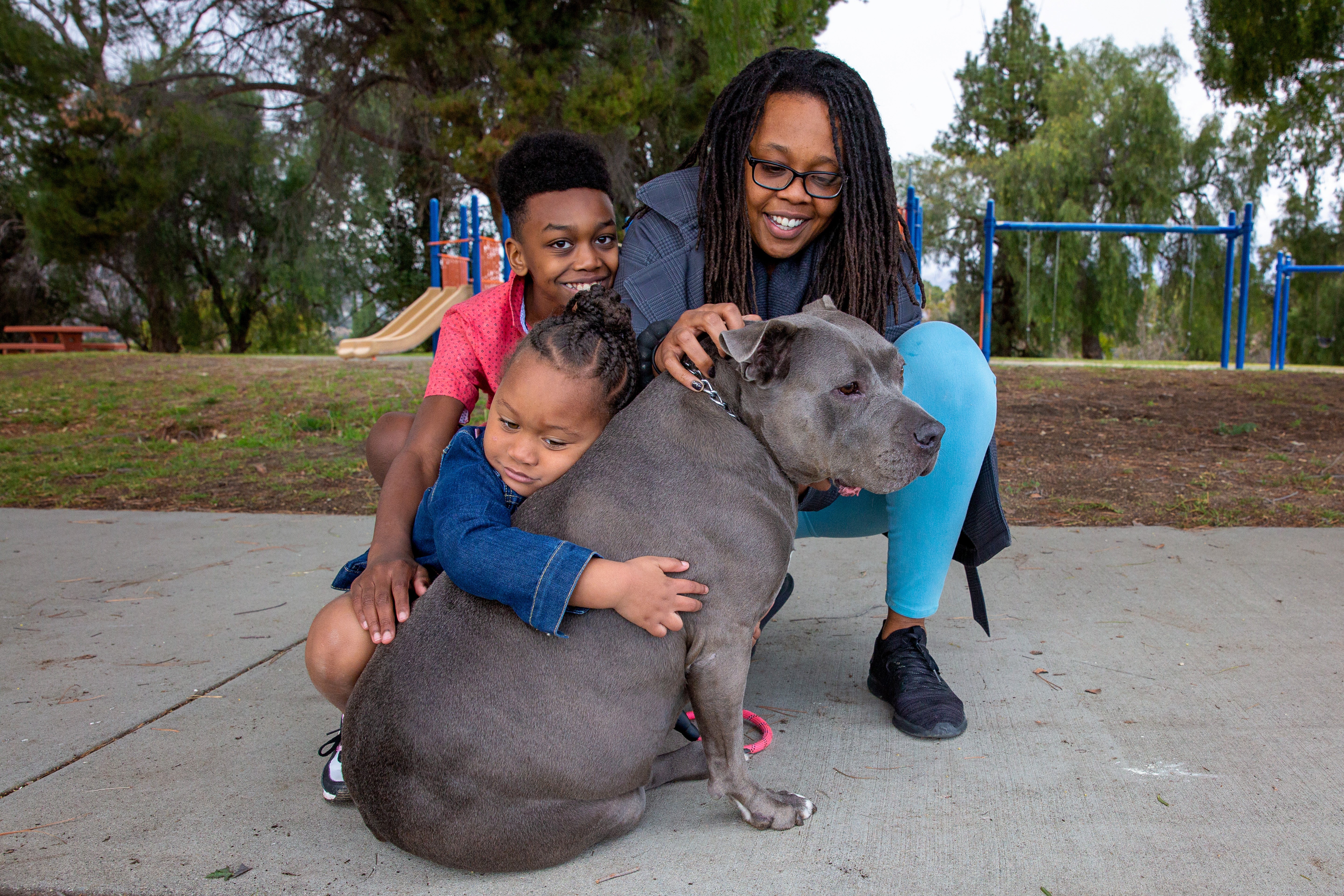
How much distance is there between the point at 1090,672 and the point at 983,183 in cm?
2386

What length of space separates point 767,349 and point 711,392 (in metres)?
0.19

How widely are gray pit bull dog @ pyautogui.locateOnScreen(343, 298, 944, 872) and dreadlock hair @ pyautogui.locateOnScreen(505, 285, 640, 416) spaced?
0.44ft

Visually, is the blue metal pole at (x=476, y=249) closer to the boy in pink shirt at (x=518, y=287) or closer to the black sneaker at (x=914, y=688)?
the boy in pink shirt at (x=518, y=287)

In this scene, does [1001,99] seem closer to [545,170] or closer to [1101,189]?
[1101,189]

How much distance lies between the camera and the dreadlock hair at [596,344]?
241cm

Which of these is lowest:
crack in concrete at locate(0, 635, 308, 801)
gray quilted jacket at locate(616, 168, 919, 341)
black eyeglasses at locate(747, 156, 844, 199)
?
crack in concrete at locate(0, 635, 308, 801)

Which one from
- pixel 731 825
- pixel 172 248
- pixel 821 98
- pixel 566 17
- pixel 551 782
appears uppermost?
pixel 566 17

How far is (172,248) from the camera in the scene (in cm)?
2672

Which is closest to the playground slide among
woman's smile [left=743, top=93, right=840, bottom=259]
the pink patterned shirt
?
the pink patterned shirt

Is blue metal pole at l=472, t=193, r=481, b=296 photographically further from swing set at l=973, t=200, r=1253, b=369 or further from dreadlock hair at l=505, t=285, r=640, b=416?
dreadlock hair at l=505, t=285, r=640, b=416

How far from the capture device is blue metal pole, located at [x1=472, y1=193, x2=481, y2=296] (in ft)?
45.1

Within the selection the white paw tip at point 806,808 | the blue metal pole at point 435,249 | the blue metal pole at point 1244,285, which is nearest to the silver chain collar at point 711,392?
the white paw tip at point 806,808

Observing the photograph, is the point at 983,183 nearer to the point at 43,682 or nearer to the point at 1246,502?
the point at 1246,502

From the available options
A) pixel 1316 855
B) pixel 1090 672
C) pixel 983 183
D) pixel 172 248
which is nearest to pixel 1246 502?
pixel 1090 672
